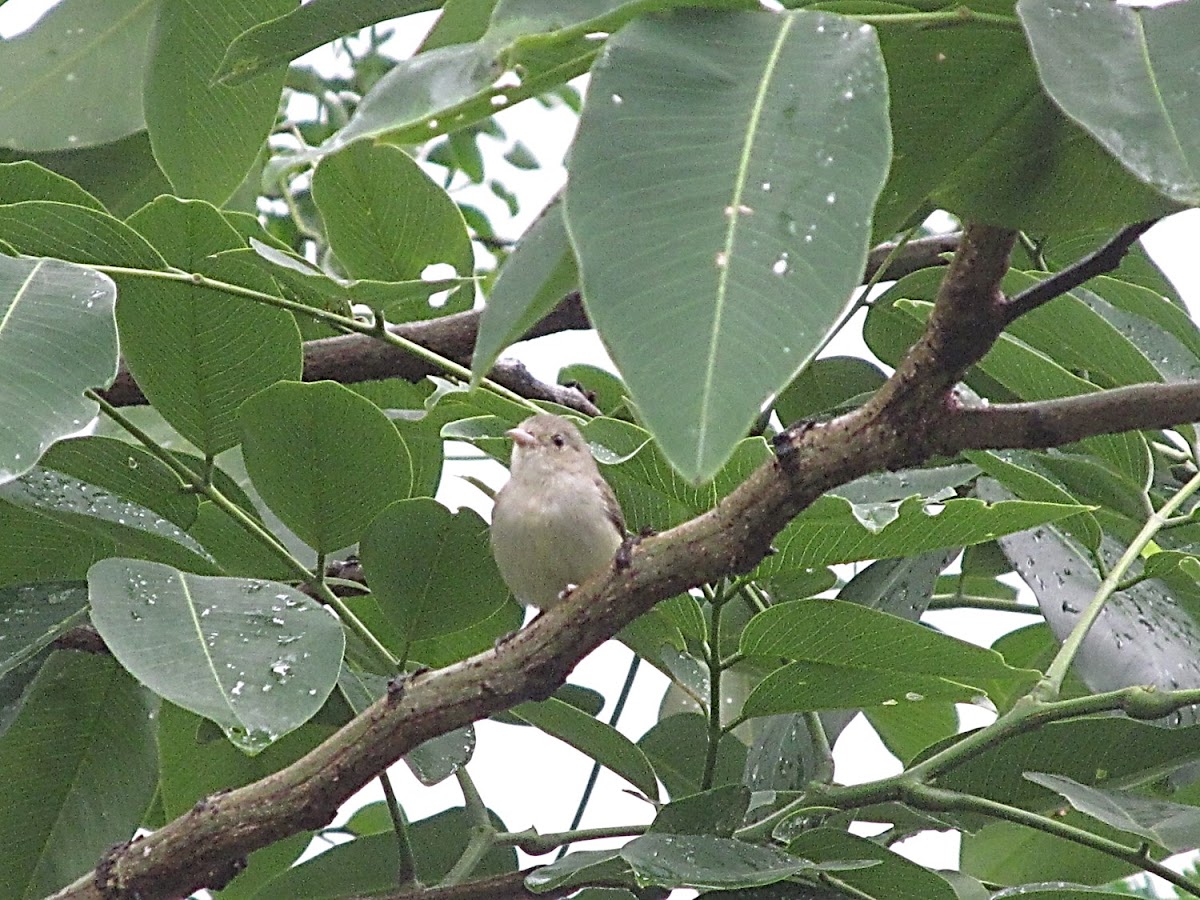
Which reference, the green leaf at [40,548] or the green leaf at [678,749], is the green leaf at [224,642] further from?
the green leaf at [678,749]

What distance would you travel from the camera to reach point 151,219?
6.60ft

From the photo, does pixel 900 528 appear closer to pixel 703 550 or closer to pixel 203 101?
pixel 703 550

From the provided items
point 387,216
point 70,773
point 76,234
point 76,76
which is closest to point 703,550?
point 76,234

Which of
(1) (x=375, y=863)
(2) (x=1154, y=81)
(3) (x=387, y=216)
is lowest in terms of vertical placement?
(1) (x=375, y=863)

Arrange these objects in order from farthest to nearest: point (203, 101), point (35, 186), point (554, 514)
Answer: point (554, 514) → point (203, 101) → point (35, 186)

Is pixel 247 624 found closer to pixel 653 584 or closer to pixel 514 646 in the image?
pixel 514 646

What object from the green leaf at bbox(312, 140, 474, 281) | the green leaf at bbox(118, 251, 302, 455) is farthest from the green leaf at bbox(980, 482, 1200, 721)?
the green leaf at bbox(118, 251, 302, 455)

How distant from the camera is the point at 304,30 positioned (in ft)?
4.79

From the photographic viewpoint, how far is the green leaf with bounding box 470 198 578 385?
1120 millimetres

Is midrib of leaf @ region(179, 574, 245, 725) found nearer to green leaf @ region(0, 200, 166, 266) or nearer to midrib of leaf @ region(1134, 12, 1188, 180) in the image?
green leaf @ region(0, 200, 166, 266)

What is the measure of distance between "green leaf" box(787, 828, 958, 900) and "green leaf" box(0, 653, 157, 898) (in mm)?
896

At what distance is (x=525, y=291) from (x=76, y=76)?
66.4 inches

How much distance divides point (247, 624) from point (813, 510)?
65 centimetres

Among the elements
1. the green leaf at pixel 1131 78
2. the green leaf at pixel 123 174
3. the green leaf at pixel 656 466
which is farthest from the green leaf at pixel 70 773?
the green leaf at pixel 1131 78
